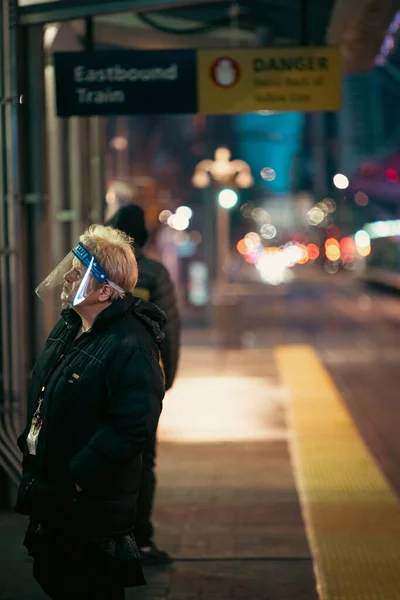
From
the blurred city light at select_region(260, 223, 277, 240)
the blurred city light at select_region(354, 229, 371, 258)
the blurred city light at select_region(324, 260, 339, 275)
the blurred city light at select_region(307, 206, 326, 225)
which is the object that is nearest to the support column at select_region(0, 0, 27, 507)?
the blurred city light at select_region(354, 229, 371, 258)

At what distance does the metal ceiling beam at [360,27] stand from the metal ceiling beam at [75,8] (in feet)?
8.16

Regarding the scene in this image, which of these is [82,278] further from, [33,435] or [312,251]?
[312,251]

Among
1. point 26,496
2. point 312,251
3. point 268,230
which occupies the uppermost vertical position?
point 26,496

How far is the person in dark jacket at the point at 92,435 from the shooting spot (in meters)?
4.30

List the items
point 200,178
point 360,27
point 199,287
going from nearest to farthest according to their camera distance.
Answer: point 360,27, point 200,178, point 199,287

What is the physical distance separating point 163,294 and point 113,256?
266cm

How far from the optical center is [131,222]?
707cm

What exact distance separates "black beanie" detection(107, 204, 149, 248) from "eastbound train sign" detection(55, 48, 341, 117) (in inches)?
89.9

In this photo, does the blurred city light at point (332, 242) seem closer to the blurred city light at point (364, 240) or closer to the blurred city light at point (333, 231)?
the blurred city light at point (333, 231)

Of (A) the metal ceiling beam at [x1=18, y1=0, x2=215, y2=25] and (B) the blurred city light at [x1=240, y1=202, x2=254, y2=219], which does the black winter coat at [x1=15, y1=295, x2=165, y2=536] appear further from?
(B) the blurred city light at [x1=240, y1=202, x2=254, y2=219]

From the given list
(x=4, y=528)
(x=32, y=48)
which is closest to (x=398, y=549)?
(x=4, y=528)

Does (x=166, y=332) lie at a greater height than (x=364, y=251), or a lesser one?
greater

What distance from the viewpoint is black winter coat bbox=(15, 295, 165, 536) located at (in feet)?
14.0

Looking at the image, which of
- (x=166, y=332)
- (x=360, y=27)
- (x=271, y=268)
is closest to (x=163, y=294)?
(x=166, y=332)
